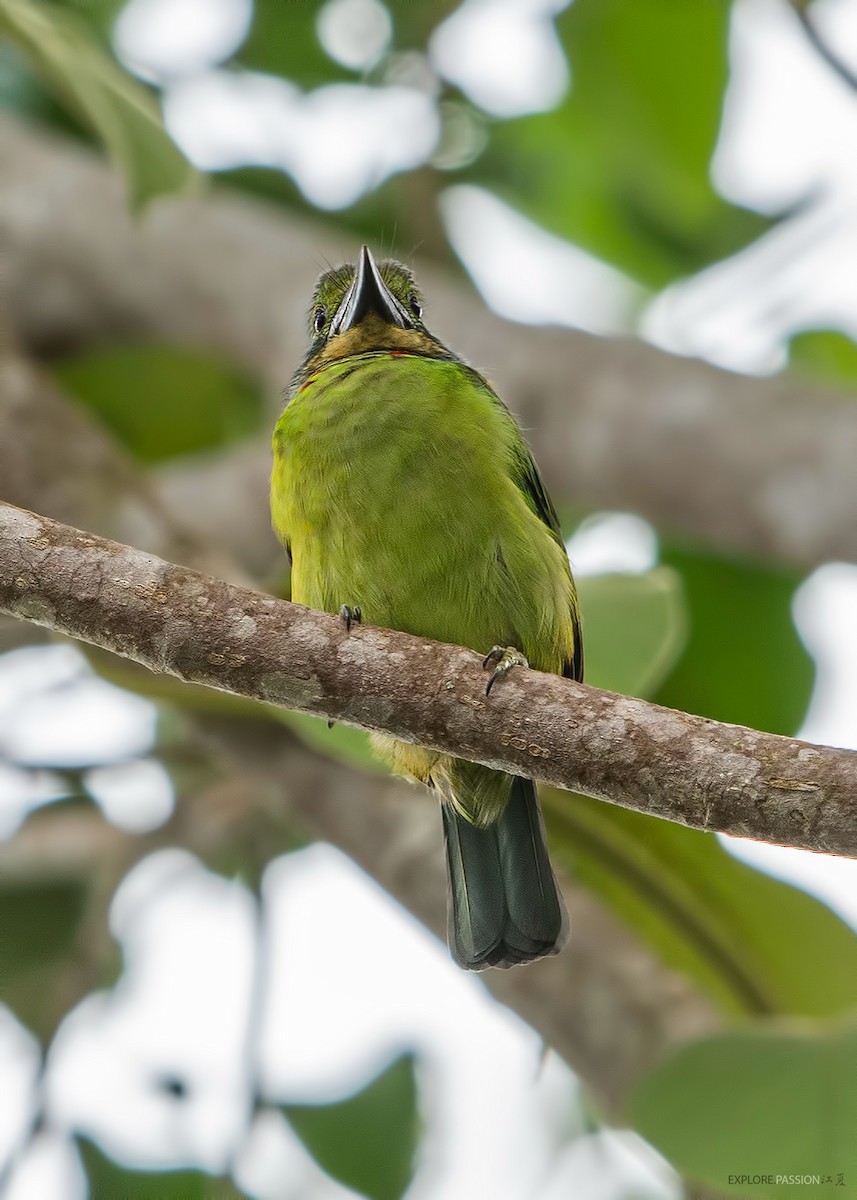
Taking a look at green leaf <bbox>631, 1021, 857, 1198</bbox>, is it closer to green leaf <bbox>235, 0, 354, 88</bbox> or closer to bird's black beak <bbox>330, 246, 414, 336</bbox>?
bird's black beak <bbox>330, 246, 414, 336</bbox>

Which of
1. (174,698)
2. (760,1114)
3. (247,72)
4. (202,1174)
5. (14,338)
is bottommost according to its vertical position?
(202,1174)

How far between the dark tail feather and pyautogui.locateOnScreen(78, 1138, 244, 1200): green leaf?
2.76ft

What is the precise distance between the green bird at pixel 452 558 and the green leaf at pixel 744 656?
819mm

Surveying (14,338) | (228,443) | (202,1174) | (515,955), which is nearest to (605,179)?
(228,443)

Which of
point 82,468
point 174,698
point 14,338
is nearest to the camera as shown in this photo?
point 174,698

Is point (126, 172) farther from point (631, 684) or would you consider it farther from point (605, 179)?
point (605, 179)

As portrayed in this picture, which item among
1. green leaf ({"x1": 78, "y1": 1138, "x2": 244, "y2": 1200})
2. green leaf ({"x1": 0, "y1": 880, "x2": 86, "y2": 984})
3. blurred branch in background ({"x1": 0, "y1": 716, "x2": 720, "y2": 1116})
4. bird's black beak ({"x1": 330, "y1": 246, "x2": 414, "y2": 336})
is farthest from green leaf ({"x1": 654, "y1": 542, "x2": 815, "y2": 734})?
green leaf ({"x1": 0, "y1": 880, "x2": 86, "y2": 984})

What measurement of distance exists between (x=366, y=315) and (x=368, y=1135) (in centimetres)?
198

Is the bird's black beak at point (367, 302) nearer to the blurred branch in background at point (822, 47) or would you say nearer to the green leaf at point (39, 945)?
the blurred branch in background at point (822, 47)

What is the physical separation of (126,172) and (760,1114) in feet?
7.58

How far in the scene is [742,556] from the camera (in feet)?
13.4

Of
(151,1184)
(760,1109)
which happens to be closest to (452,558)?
(760,1109)

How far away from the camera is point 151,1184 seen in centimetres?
315

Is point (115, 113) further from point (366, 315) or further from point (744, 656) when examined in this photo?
point (744, 656)
